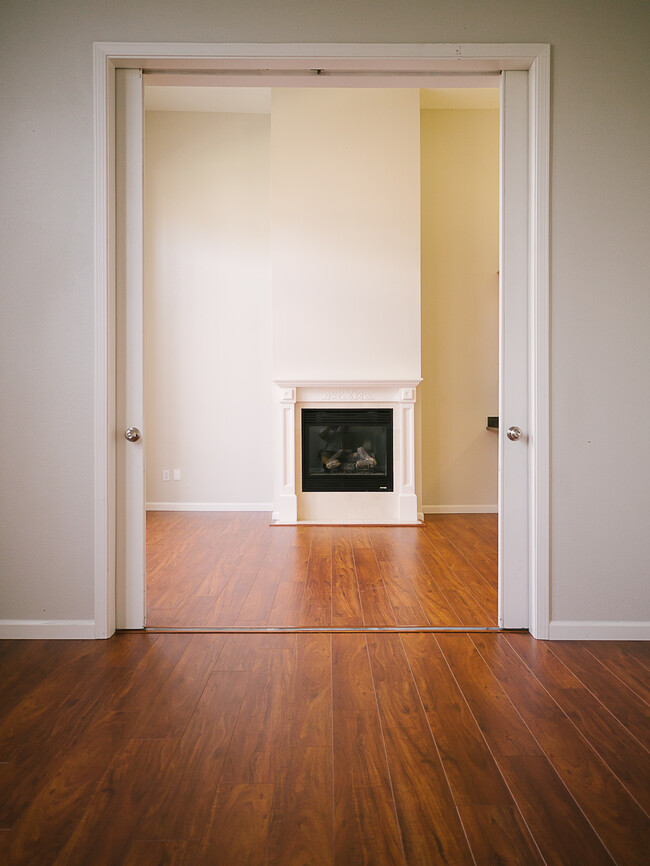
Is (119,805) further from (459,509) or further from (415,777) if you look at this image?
(459,509)

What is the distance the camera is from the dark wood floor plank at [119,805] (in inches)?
52.1

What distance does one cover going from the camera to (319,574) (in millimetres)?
3592

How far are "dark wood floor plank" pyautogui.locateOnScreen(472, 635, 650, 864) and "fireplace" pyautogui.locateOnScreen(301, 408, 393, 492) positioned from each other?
2.97m

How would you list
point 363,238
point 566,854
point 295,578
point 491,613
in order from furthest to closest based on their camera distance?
point 363,238, point 295,578, point 491,613, point 566,854

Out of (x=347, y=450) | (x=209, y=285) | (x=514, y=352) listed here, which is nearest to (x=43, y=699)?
(x=514, y=352)

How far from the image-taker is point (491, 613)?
9.52 ft

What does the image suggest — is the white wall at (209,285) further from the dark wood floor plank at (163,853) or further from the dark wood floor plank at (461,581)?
the dark wood floor plank at (163,853)

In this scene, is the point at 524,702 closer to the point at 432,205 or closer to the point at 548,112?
the point at 548,112

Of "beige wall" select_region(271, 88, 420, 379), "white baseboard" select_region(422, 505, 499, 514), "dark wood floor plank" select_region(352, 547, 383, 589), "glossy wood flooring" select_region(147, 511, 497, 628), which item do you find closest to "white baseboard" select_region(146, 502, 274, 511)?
"glossy wood flooring" select_region(147, 511, 497, 628)

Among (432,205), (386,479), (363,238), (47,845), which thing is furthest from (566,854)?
(432,205)

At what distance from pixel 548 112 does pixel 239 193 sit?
3.74 meters

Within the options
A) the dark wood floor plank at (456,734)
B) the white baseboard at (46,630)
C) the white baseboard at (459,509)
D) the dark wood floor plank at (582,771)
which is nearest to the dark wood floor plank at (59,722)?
the white baseboard at (46,630)

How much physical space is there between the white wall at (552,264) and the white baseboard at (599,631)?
0.04 metres

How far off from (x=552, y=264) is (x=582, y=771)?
72.2 inches
